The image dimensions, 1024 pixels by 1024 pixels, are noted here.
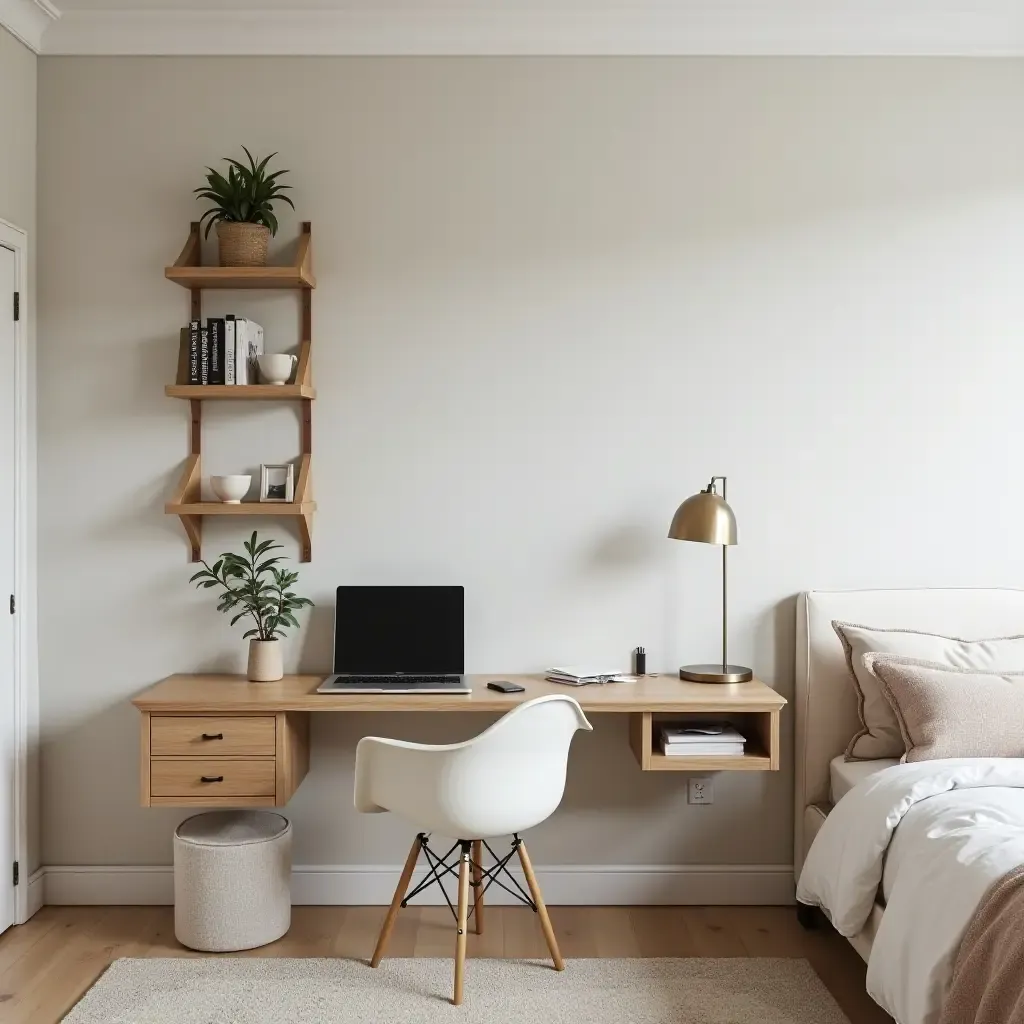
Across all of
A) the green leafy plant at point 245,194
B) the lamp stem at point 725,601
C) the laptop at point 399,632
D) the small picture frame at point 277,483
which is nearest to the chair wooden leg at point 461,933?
the laptop at point 399,632

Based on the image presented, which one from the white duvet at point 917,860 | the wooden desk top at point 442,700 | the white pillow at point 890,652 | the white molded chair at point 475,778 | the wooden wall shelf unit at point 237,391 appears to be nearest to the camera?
the white duvet at point 917,860

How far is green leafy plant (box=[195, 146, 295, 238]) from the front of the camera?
10.6ft

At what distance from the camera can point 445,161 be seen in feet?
11.1

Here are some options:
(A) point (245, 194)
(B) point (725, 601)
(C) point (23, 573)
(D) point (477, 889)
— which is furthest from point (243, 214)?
(D) point (477, 889)

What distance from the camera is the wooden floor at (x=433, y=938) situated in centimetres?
293

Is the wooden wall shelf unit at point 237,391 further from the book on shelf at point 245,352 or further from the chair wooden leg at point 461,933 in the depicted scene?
the chair wooden leg at point 461,933

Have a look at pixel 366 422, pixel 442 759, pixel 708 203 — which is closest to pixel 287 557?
pixel 366 422

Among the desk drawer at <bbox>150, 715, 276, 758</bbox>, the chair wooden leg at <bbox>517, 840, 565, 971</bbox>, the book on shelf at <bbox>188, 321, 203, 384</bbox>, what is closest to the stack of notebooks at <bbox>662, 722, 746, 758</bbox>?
the chair wooden leg at <bbox>517, 840, 565, 971</bbox>

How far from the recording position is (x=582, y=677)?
10.5ft

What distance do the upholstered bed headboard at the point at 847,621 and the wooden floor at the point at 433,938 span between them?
337mm

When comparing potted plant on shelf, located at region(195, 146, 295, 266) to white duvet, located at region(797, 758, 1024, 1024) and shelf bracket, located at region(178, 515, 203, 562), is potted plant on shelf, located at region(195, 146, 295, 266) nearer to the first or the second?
shelf bracket, located at region(178, 515, 203, 562)

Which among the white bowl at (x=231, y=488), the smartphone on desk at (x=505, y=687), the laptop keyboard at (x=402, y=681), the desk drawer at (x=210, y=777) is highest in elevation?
the white bowl at (x=231, y=488)

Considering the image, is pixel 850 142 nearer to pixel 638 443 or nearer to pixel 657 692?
pixel 638 443

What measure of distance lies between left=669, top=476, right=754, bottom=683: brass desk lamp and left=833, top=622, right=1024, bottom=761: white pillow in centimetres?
33
